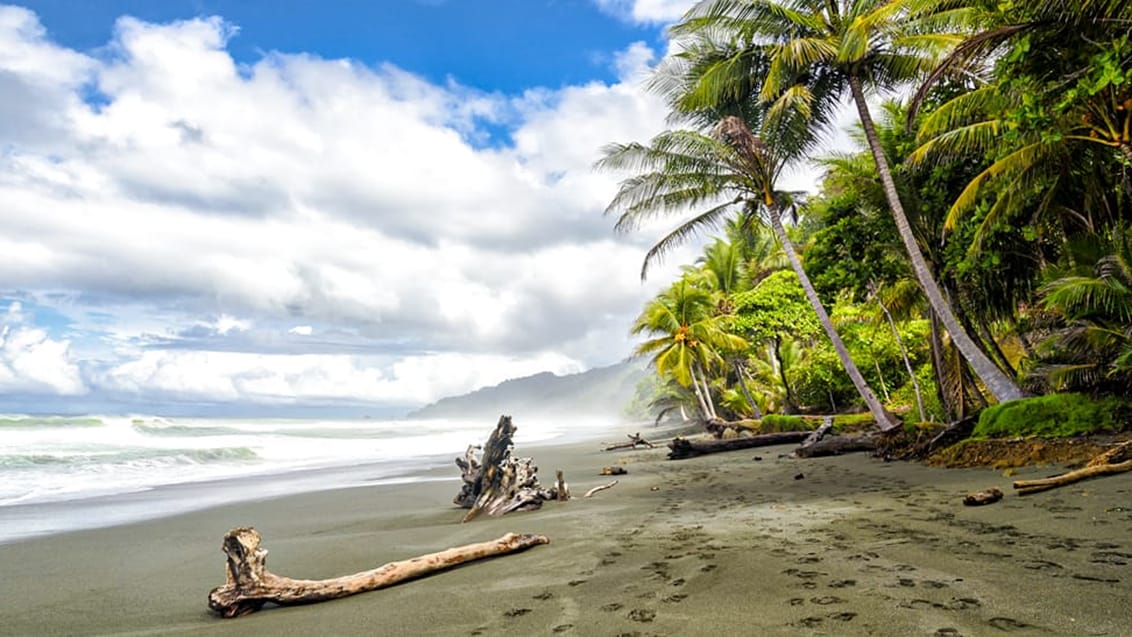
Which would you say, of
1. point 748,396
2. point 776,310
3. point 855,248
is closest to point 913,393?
point 776,310

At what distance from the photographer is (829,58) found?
468 inches

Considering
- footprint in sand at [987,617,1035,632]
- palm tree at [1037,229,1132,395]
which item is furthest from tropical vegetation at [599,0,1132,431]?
footprint in sand at [987,617,1035,632]

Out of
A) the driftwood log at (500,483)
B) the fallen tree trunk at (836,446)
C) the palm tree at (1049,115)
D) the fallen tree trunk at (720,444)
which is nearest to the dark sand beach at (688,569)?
the driftwood log at (500,483)

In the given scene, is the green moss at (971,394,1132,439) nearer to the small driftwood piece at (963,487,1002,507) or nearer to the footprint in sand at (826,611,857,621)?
the small driftwood piece at (963,487,1002,507)

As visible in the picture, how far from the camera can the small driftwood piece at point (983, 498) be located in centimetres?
527

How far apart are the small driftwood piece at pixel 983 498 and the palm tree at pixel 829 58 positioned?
5.41 m

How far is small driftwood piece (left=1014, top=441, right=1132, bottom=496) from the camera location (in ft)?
17.6

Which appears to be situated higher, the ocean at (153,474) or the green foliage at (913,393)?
the ocean at (153,474)

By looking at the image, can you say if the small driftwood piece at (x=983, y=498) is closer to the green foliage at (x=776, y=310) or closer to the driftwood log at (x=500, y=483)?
the driftwood log at (x=500, y=483)

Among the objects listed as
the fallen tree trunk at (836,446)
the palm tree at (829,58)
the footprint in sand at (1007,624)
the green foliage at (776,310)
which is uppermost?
the palm tree at (829,58)

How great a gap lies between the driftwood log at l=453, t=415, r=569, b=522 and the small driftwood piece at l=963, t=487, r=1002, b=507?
189 inches

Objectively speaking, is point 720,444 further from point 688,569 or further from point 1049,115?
point 688,569

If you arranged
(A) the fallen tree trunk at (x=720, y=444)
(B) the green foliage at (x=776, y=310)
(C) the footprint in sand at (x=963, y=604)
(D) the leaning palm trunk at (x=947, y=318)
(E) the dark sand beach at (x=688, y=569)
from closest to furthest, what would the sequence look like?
(C) the footprint in sand at (x=963, y=604) → (E) the dark sand beach at (x=688, y=569) → (D) the leaning palm trunk at (x=947, y=318) → (A) the fallen tree trunk at (x=720, y=444) → (B) the green foliage at (x=776, y=310)

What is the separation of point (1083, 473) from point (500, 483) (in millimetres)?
6177
